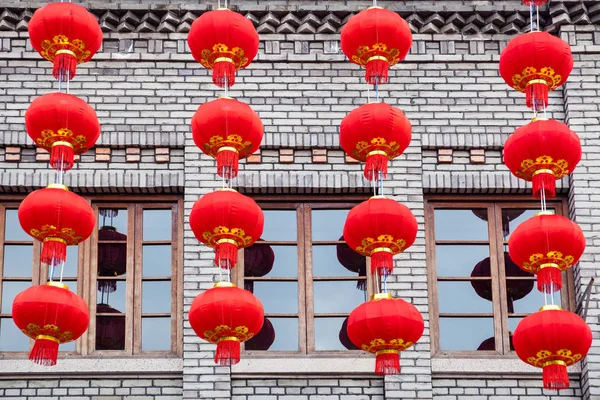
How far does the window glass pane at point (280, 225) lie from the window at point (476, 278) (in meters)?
1.33

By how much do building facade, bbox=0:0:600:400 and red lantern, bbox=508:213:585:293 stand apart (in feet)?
5.00

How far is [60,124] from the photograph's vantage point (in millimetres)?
14156

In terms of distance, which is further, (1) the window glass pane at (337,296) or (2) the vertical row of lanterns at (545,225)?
(1) the window glass pane at (337,296)

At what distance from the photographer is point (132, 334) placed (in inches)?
609

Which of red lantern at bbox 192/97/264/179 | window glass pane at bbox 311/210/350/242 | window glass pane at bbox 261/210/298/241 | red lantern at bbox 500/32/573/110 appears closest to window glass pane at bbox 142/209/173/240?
window glass pane at bbox 261/210/298/241

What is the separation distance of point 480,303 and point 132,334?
336cm

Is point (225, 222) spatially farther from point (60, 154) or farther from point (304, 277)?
point (304, 277)

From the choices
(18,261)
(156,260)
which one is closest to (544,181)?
(156,260)

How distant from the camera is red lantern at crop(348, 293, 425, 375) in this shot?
13.6 metres

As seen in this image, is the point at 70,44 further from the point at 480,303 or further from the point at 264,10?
the point at 480,303

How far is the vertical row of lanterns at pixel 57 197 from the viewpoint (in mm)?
13633

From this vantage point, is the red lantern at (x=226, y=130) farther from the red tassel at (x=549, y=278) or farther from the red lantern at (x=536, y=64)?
the red tassel at (x=549, y=278)

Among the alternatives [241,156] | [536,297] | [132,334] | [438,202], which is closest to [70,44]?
[241,156]

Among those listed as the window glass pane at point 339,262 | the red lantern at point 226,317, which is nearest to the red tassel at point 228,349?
the red lantern at point 226,317
